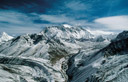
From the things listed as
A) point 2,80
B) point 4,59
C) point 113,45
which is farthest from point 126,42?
point 4,59

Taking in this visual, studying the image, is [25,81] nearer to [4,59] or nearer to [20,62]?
[20,62]

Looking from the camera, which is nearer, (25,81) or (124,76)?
(124,76)

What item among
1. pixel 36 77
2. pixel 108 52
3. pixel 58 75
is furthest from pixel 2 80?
pixel 108 52

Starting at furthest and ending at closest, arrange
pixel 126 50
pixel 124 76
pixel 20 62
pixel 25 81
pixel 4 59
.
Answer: pixel 4 59
pixel 20 62
pixel 25 81
pixel 126 50
pixel 124 76

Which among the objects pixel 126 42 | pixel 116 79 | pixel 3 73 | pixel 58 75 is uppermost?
pixel 126 42

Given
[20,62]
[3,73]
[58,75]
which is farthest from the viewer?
[20,62]

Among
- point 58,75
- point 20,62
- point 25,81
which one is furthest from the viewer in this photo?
point 20,62

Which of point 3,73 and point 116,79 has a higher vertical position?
point 116,79

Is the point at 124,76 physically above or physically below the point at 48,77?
above

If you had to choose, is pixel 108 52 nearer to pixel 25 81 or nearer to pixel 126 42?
pixel 126 42
